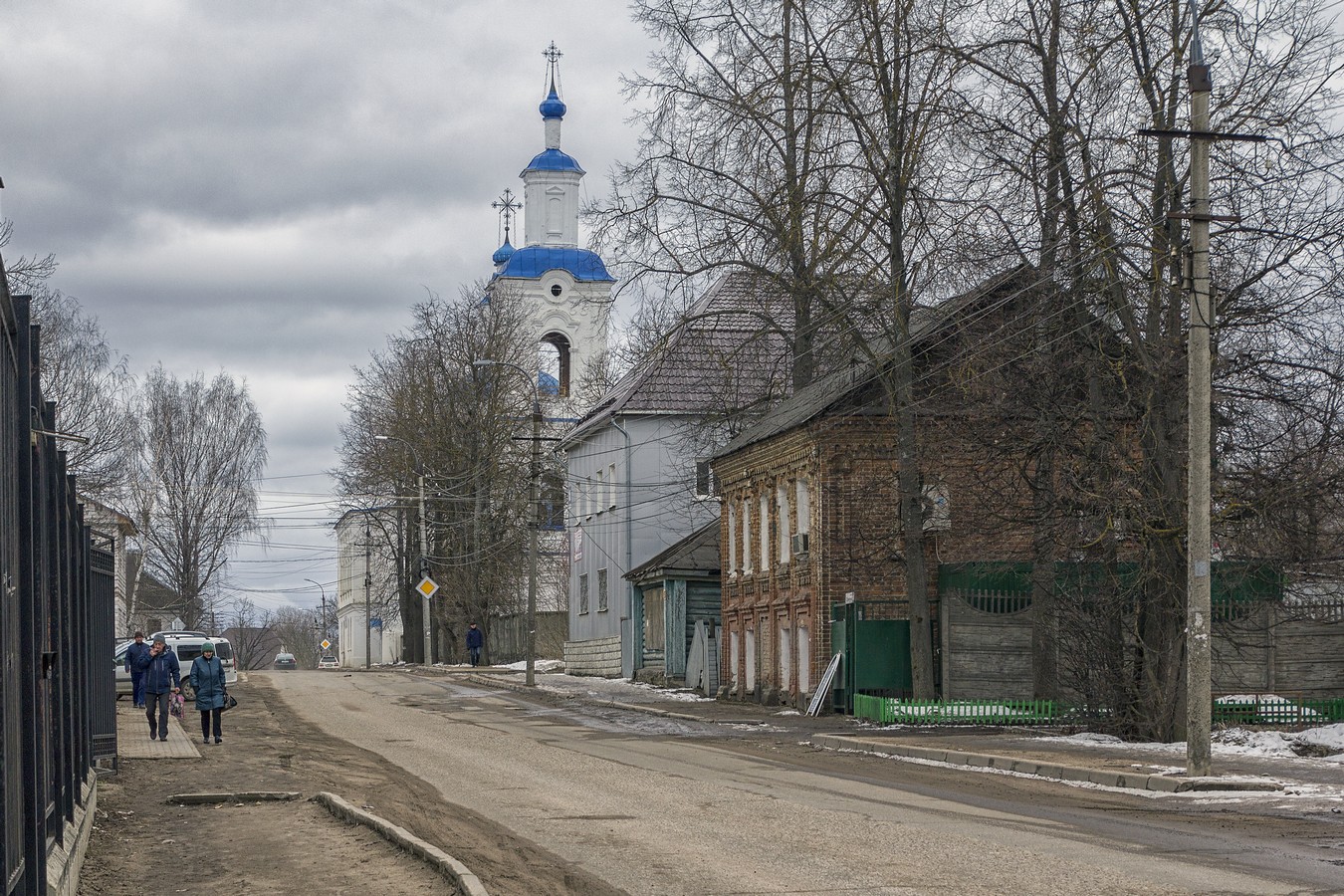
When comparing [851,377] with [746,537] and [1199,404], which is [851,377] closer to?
[746,537]

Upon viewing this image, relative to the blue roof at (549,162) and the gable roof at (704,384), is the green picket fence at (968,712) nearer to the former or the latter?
the gable roof at (704,384)

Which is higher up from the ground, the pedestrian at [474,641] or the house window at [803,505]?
the house window at [803,505]

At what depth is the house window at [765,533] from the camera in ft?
119

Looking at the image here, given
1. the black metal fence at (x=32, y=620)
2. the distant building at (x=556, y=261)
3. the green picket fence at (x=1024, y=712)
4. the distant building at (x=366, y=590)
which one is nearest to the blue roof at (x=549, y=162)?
the distant building at (x=556, y=261)

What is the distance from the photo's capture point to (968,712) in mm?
27359

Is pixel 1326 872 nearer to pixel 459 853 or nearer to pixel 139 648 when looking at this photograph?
pixel 459 853

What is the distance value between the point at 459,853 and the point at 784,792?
222 inches

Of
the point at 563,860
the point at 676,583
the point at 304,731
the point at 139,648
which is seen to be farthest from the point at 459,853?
the point at 676,583

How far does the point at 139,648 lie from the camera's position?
1109 inches

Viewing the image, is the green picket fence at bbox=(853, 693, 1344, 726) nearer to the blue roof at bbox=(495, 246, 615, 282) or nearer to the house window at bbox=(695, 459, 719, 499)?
the house window at bbox=(695, 459, 719, 499)

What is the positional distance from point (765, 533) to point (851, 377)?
5.99 m

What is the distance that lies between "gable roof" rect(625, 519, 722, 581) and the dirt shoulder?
76.0ft

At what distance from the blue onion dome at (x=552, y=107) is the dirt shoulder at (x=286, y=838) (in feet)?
229

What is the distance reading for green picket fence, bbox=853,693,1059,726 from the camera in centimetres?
2680
